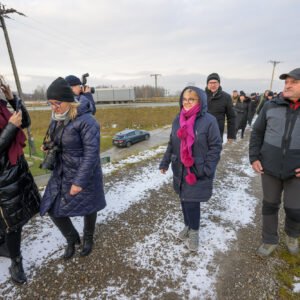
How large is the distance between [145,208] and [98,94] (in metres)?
54.8

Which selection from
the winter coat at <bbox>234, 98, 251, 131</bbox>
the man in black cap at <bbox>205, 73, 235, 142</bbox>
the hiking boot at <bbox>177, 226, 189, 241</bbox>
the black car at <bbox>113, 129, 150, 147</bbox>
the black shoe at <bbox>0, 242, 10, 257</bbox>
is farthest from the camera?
the black car at <bbox>113, 129, 150, 147</bbox>

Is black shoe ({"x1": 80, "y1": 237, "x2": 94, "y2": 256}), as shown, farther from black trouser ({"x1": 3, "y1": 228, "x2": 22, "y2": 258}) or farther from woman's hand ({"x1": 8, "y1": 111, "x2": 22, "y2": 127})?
woman's hand ({"x1": 8, "y1": 111, "x2": 22, "y2": 127})

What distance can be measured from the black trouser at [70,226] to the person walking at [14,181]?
0.29 meters

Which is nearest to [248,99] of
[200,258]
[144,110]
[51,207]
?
[200,258]

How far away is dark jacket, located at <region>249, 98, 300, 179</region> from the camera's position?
221 centimetres

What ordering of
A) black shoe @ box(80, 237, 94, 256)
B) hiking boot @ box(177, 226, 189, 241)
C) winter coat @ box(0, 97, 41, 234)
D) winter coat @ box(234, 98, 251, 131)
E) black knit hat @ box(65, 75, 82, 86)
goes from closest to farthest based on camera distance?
winter coat @ box(0, 97, 41, 234) < black shoe @ box(80, 237, 94, 256) < hiking boot @ box(177, 226, 189, 241) < black knit hat @ box(65, 75, 82, 86) < winter coat @ box(234, 98, 251, 131)

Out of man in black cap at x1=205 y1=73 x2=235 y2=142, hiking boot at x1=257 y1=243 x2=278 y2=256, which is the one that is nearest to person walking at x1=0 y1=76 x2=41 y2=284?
hiking boot at x1=257 y1=243 x2=278 y2=256

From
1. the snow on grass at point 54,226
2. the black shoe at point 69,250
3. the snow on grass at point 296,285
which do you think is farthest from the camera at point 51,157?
the snow on grass at point 296,285

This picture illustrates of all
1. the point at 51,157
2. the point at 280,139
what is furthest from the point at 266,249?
the point at 51,157

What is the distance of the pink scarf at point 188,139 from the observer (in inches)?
95.0

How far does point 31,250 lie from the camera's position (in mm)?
2707

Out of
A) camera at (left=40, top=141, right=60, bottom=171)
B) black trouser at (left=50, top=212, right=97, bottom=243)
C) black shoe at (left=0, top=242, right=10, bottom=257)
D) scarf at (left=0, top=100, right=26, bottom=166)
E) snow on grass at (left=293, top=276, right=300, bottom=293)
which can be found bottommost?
snow on grass at (left=293, top=276, right=300, bottom=293)

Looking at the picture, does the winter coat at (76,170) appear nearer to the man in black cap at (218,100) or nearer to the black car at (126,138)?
the man in black cap at (218,100)

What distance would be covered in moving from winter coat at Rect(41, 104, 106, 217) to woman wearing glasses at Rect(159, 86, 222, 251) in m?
0.93
